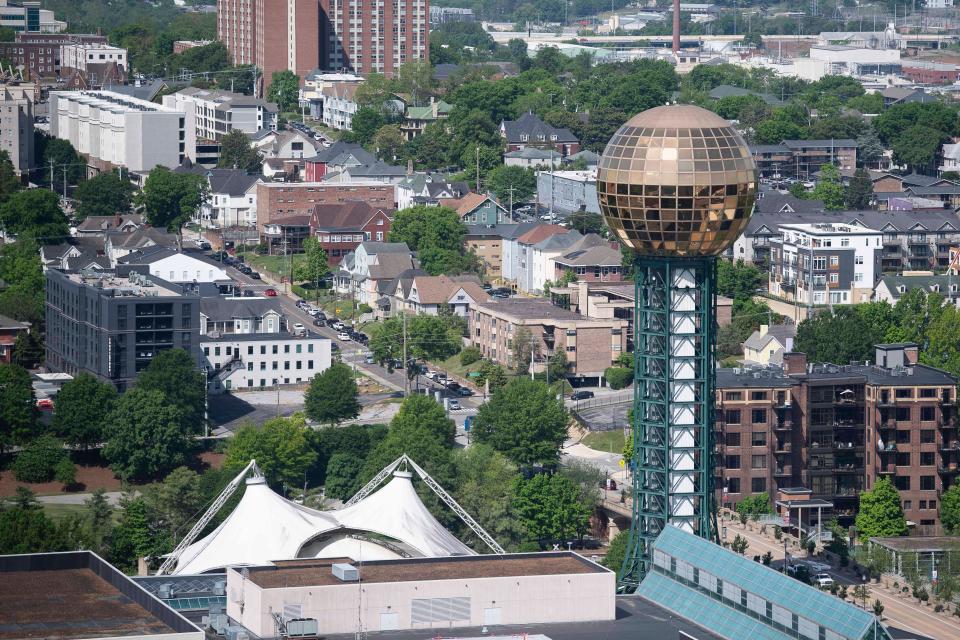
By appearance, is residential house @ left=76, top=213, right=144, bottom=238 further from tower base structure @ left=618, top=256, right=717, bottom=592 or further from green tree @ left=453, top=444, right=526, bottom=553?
tower base structure @ left=618, top=256, right=717, bottom=592

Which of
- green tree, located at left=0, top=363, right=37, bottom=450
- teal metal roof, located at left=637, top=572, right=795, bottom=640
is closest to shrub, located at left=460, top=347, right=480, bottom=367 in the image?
green tree, located at left=0, top=363, right=37, bottom=450

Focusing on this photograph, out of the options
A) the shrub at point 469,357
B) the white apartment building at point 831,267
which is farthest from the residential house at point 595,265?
the shrub at point 469,357

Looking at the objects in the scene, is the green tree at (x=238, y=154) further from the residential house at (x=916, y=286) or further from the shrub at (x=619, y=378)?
the shrub at (x=619, y=378)

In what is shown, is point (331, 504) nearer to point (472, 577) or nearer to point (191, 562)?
point (191, 562)

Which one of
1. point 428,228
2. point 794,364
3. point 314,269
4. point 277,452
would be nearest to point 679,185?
point 794,364

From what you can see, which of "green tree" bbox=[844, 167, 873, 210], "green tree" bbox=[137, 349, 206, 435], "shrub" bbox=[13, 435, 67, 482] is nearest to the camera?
"shrub" bbox=[13, 435, 67, 482]

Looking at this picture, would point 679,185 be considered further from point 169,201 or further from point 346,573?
point 169,201
